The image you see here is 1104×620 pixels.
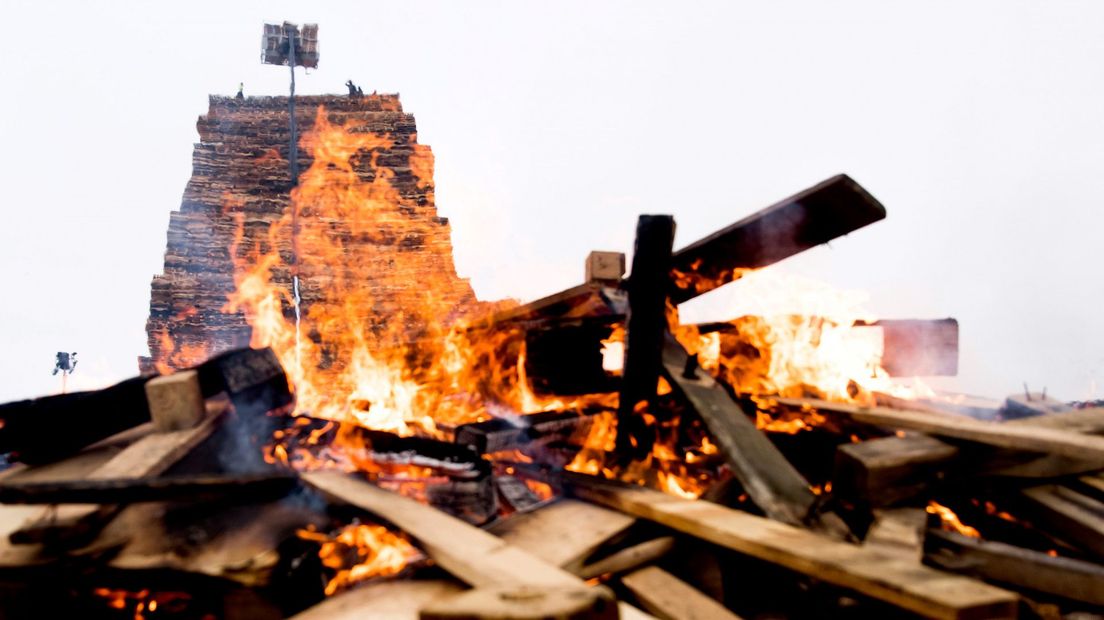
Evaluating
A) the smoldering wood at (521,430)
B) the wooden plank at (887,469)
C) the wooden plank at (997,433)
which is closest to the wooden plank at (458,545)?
the smoldering wood at (521,430)

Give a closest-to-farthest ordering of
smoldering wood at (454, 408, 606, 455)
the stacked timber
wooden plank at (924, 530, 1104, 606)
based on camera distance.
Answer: wooden plank at (924, 530, 1104, 606) → smoldering wood at (454, 408, 606, 455) → the stacked timber

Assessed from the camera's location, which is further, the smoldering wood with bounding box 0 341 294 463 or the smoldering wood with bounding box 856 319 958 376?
the smoldering wood with bounding box 856 319 958 376

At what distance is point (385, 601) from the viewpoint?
2141 mm

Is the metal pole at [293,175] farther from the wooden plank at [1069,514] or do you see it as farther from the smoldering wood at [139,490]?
the wooden plank at [1069,514]

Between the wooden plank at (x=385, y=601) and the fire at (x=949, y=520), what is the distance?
2.93 meters

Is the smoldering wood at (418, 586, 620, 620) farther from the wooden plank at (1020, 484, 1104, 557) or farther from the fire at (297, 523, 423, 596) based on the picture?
the wooden plank at (1020, 484, 1104, 557)

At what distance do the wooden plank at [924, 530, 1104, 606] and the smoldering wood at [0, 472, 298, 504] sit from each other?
3429 mm

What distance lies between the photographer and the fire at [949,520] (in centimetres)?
326

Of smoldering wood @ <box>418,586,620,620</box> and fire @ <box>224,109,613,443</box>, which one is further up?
fire @ <box>224,109,613,443</box>

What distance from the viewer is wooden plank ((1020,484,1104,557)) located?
282cm

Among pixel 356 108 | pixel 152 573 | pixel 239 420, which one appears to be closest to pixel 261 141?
pixel 356 108

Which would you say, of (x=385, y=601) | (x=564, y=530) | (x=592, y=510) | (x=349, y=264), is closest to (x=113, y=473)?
(x=385, y=601)

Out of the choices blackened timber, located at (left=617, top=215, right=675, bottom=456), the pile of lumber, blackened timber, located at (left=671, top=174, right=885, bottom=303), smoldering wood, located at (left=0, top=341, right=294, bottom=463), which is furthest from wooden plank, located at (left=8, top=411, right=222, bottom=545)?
blackened timber, located at (left=671, top=174, right=885, bottom=303)

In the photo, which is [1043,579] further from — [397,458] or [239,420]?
[239,420]
